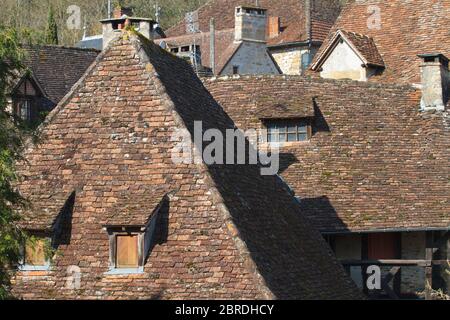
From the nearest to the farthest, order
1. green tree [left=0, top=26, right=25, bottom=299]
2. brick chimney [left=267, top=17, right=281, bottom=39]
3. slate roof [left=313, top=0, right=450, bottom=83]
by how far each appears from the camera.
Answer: green tree [left=0, top=26, right=25, bottom=299] → slate roof [left=313, top=0, right=450, bottom=83] → brick chimney [left=267, top=17, right=281, bottom=39]

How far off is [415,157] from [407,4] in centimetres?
864

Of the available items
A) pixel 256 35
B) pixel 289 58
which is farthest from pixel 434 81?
pixel 289 58

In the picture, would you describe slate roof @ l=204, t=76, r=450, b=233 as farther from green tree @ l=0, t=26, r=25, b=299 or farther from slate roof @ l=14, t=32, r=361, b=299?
green tree @ l=0, t=26, r=25, b=299

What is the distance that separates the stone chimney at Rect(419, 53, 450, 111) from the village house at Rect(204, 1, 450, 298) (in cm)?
2

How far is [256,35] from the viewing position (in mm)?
55031

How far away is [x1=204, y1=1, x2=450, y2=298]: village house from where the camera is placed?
97.3 ft

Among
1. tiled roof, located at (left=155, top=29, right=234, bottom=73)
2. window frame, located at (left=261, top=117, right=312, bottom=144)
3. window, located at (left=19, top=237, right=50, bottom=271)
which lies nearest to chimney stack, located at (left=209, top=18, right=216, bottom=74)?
tiled roof, located at (left=155, top=29, right=234, bottom=73)

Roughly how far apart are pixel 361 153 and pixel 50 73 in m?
16.5

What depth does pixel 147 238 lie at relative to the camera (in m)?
19.0

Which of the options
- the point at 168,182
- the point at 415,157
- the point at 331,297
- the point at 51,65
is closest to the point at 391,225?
the point at 415,157

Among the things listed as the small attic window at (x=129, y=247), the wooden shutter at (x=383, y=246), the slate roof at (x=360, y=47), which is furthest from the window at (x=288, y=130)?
the small attic window at (x=129, y=247)

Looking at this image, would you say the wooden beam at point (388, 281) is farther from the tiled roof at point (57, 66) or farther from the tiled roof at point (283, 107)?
the tiled roof at point (57, 66)

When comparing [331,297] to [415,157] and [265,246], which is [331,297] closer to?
[265,246]

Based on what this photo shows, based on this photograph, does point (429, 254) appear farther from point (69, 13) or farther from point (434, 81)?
point (69, 13)
